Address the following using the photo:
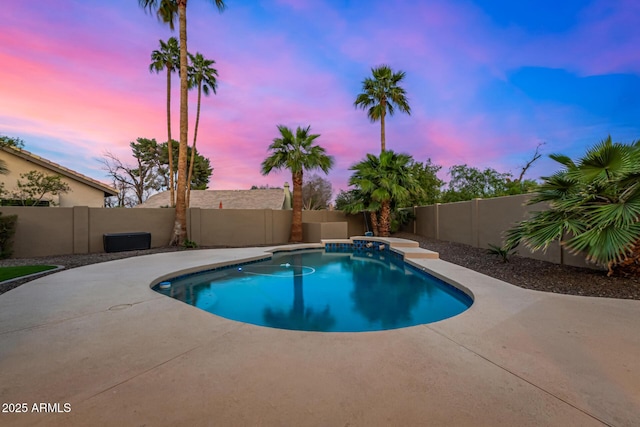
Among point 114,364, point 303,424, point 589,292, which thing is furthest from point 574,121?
point 114,364

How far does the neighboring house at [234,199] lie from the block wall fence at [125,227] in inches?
276

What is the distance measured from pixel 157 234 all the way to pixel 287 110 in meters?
8.92

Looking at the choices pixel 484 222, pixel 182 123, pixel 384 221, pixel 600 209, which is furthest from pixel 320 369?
pixel 384 221

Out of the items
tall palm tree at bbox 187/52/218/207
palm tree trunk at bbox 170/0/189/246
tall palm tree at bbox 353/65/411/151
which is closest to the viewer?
palm tree trunk at bbox 170/0/189/246

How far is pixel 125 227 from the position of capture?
11.1 m

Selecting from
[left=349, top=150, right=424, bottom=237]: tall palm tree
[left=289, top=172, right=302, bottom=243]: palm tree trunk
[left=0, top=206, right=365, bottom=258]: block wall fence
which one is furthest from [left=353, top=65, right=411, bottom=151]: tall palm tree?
[left=0, top=206, right=365, bottom=258]: block wall fence

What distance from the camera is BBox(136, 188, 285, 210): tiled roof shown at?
71.8ft

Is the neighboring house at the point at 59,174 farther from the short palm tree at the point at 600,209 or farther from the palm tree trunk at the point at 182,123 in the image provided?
the short palm tree at the point at 600,209

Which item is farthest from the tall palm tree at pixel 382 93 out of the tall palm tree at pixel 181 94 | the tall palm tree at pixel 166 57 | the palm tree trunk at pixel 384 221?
the tall palm tree at pixel 166 57

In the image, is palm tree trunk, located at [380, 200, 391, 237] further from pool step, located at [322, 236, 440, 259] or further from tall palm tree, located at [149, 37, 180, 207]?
tall palm tree, located at [149, 37, 180, 207]

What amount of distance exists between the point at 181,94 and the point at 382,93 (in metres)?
11.1

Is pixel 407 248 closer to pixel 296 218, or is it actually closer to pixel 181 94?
pixel 296 218

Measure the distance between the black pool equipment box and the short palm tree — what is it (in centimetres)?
1232

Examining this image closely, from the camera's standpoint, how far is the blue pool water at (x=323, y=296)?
14.6ft
